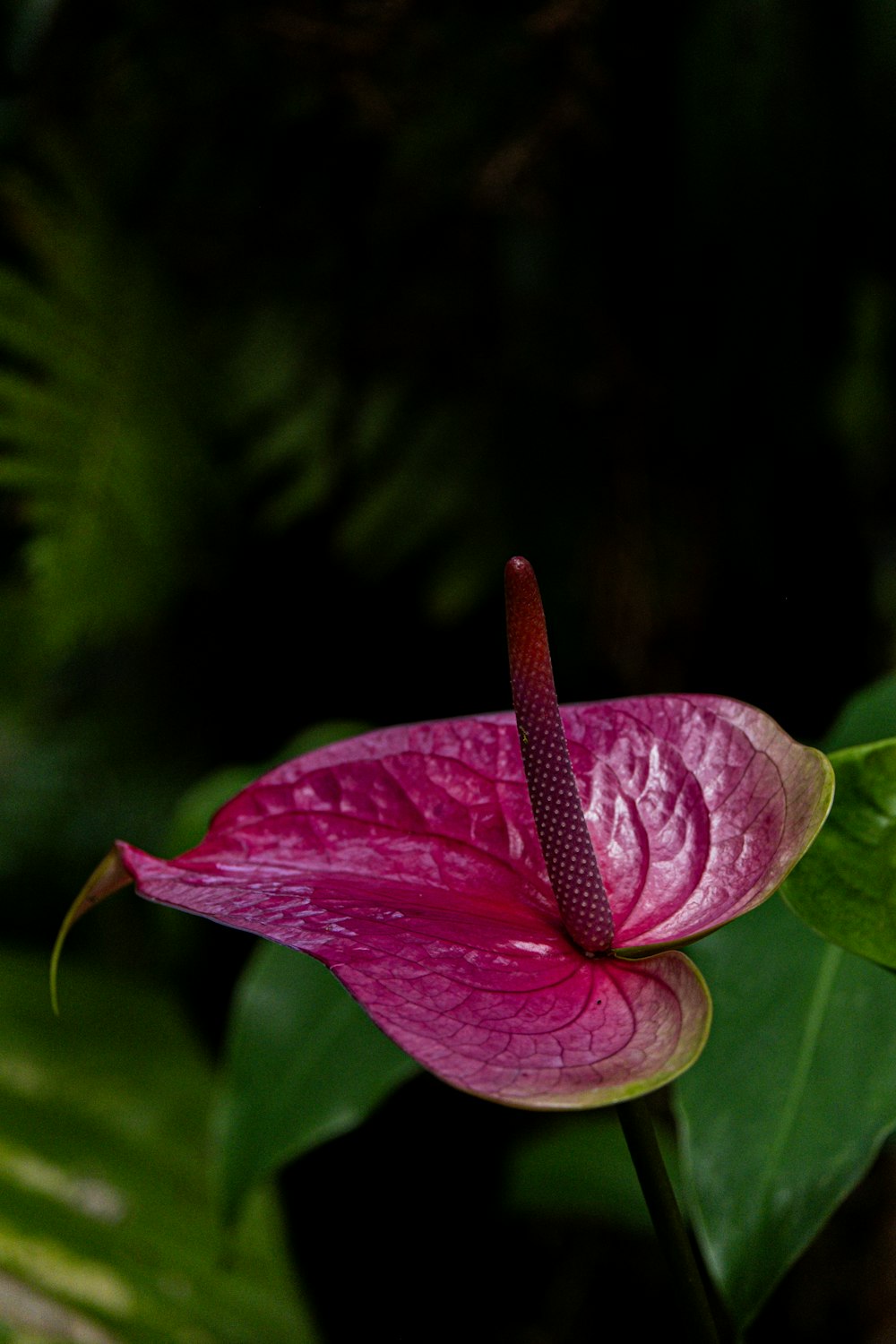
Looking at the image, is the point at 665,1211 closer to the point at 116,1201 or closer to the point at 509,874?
the point at 509,874

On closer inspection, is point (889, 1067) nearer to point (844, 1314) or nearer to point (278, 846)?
point (278, 846)

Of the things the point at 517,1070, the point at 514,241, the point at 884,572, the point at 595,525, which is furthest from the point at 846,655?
the point at 517,1070

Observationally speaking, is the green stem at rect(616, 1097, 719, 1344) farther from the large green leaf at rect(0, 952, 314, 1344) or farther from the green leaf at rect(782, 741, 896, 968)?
the large green leaf at rect(0, 952, 314, 1344)

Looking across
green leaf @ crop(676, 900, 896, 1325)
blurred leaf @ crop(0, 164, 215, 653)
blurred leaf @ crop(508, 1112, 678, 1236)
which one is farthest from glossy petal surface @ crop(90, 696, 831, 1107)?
blurred leaf @ crop(0, 164, 215, 653)

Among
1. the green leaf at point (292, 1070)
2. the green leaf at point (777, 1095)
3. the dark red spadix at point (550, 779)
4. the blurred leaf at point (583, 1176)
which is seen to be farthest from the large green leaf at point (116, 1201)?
the dark red spadix at point (550, 779)

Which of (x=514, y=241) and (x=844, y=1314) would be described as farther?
(x=844, y=1314)

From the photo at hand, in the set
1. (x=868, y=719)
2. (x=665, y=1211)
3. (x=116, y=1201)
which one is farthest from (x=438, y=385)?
(x=665, y=1211)
